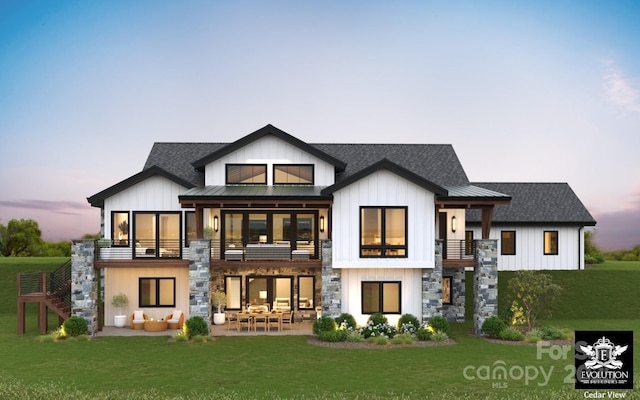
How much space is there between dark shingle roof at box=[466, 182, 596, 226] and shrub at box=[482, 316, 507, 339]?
34.4ft

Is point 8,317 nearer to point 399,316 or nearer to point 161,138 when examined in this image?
point 161,138

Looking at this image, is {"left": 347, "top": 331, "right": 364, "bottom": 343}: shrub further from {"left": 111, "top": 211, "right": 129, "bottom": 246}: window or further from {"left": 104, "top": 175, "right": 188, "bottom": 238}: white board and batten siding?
{"left": 111, "top": 211, "right": 129, "bottom": 246}: window

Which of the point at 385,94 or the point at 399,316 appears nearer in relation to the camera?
the point at 399,316

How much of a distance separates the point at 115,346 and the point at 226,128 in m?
19.9

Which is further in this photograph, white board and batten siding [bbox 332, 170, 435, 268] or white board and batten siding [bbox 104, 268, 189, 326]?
white board and batten siding [bbox 104, 268, 189, 326]

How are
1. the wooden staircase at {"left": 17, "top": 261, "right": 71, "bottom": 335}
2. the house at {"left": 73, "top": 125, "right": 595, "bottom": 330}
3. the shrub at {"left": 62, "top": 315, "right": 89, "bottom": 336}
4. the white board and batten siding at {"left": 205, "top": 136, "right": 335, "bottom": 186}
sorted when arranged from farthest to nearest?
1. the white board and batten siding at {"left": 205, "top": 136, "right": 335, "bottom": 186}
2. the house at {"left": 73, "top": 125, "right": 595, "bottom": 330}
3. the wooden staircase at {"left": 17, "top": 261, "right": 71, "bottom": 335}
4. the shrub at {"left": 62, "top": 315, "right": 89, "bottom": 336}

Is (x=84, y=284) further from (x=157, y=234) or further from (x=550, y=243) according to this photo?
(x=550, y=243)

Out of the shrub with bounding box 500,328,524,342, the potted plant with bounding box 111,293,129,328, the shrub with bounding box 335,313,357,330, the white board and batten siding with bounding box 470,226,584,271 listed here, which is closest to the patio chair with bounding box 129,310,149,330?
the potted plant with bounding box 111,293,129,328

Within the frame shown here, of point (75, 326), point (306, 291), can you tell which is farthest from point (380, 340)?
point (75, 326)

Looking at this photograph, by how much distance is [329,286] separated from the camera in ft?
74.6

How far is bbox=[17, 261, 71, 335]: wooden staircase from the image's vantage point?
74.2 feet

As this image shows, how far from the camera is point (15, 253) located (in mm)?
55031

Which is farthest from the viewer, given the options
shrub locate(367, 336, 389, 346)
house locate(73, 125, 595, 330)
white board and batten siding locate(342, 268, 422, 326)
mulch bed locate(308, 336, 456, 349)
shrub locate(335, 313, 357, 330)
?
white board and batten siding locate(342, 268, 422, 326)

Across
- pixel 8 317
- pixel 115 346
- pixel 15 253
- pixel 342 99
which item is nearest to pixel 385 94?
pixel 342 99
